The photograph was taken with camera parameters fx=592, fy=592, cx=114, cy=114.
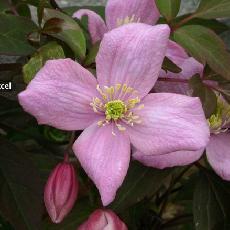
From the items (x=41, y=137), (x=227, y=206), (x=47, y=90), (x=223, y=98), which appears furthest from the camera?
(x=41, y=137)

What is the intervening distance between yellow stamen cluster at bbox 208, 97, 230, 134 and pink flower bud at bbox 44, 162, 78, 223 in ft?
0.59

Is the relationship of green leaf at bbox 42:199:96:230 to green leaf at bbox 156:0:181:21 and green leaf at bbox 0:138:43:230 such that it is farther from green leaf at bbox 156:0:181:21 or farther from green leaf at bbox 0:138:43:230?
green leaf at bbox 156:0:181:21

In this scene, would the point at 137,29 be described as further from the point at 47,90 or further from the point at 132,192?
the point at 132,192

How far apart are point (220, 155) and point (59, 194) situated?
191mm

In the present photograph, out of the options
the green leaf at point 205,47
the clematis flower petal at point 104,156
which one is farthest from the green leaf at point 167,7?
the clematis flower petal at point 104,156

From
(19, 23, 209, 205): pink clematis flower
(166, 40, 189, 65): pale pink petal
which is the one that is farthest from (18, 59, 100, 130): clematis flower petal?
(166, 40, 189, 65): pale pink petal

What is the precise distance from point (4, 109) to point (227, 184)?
1.03 feet

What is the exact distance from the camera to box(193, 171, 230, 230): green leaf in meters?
0.72

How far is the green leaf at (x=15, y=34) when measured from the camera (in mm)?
587

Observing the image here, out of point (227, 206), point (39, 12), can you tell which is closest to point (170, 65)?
point (39, 12)

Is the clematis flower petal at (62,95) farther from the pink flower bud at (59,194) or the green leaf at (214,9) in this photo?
the green leaf at (214,9)

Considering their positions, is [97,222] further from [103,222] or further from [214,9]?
[214,9]

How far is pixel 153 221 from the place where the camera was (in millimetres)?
942

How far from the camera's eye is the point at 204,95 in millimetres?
578
